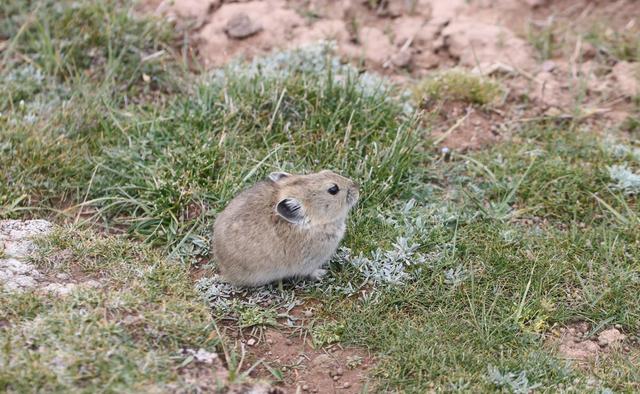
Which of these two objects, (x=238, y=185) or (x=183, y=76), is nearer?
(x=238, y=185)

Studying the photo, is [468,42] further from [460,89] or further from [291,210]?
[291,210]

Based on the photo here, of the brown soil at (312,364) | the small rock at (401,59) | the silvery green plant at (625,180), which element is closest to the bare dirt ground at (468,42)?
the small rock at (401,59)

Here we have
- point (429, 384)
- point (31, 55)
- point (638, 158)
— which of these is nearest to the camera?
point (429, 384)

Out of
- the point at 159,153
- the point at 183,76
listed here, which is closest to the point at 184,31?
the point at 183,76

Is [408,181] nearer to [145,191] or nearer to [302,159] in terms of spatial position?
[302,159]

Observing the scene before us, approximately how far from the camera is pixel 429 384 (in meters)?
5.25

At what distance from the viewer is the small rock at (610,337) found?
5.79 meters

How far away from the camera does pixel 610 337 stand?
5.81 metres

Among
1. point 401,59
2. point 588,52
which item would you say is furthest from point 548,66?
point 401,59

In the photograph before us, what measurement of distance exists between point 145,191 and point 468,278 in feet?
8.97

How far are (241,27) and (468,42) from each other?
8.07 feet

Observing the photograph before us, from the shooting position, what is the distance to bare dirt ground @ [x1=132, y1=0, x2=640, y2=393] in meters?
8.04

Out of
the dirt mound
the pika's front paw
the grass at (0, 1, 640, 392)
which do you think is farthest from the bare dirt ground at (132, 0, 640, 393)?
the dirt mound

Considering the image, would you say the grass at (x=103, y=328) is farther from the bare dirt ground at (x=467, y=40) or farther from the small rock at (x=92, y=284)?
the bare dirt ground at (x=467, y=40)
